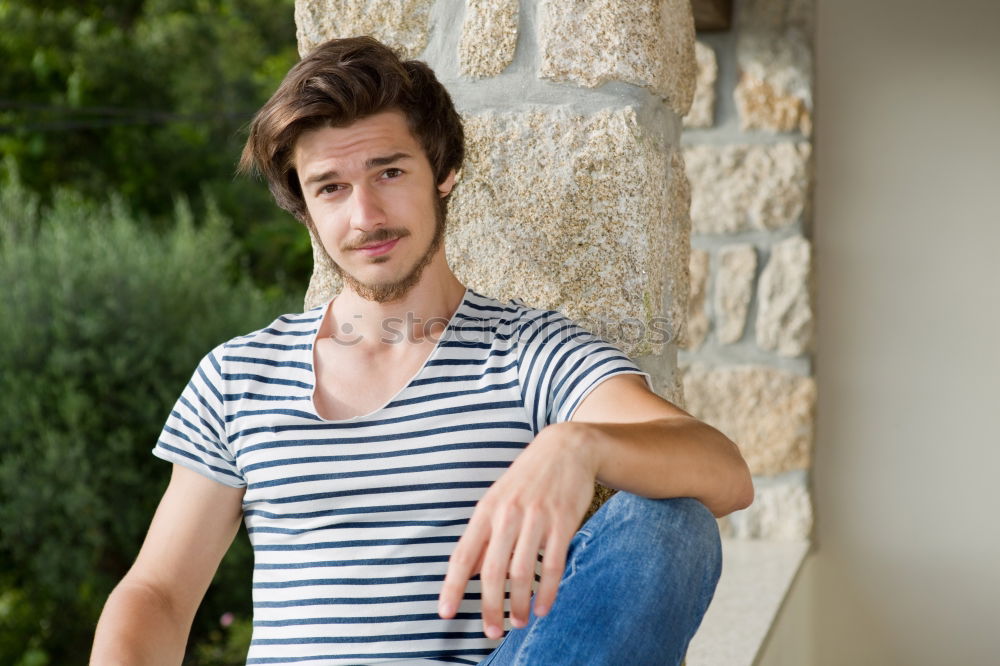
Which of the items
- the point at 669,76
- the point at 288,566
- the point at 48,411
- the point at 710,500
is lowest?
the point at 48,411

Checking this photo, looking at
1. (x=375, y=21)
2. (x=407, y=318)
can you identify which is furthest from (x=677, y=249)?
(x=375, y=21)

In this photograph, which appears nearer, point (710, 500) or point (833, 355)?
point (710, 500)

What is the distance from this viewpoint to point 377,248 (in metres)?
1.24

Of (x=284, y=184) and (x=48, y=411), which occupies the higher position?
(x=284, y=184)

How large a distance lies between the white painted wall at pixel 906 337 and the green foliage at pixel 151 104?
14.4ft

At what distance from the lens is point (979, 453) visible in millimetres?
2211

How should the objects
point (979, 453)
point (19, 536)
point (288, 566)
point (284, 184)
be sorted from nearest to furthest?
point (288, 566) < point (284, 184) < point (979, 453) < point (19, 536)

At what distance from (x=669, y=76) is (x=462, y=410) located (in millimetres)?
595

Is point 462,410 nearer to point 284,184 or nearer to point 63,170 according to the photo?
point 284,184

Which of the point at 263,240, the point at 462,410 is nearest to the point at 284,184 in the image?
the point at 462,410

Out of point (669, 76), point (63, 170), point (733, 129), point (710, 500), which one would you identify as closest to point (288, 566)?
point (710, 500)

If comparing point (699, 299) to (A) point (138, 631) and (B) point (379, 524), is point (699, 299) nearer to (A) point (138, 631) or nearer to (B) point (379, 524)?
(B) point (379, 524)

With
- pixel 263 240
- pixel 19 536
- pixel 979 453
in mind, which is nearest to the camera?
pixel 979 453

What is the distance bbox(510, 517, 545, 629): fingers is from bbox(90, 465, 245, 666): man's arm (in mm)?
495
